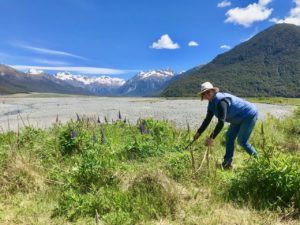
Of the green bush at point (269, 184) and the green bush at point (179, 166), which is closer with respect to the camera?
the green bush at point (269, 184)

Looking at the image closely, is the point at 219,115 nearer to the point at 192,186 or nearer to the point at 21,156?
the point at 192,186

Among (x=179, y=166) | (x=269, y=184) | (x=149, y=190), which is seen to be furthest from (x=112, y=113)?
(x=269, y=184)

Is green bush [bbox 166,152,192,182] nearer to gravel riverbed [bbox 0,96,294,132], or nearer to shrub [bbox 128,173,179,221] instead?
shrub [bbox 128,173,179,221]

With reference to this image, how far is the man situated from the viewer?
7.96 m

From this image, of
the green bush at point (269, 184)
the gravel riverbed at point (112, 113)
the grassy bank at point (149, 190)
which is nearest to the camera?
the grassy bank at point (149, 190)

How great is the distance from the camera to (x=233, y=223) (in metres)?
5.86

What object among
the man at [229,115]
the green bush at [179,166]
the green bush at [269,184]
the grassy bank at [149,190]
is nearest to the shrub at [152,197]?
the grassy bank at [149,190]

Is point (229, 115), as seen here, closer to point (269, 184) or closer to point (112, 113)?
point (269, 184)

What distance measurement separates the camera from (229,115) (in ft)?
28.0

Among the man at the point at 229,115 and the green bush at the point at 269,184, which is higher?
the man at the point at 229,115

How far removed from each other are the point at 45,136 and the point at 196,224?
6.16 m

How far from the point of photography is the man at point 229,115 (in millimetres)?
7957

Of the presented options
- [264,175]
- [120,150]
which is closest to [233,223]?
[264,175]

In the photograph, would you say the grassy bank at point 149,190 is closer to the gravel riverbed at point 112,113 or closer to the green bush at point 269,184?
the green bush at point 269,184
